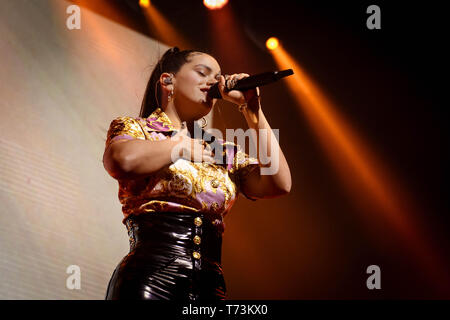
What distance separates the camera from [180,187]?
1192 millimetres

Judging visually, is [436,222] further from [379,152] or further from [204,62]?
[204,62]

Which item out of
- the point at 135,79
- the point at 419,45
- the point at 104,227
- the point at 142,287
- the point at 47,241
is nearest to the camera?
the point at 142,287

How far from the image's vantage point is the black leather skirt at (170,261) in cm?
108

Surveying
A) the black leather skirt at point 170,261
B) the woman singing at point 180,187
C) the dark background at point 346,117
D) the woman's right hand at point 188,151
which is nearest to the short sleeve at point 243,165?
the woman singing at point 180,187

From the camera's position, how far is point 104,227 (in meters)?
1.98

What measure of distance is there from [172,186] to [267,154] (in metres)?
0.28

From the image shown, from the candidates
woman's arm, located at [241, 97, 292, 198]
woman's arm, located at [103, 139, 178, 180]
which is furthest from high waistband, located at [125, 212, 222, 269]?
woman's arm, located at [241, 97, 292, 198]

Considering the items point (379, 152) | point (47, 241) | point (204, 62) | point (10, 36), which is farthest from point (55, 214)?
point (379, 152)

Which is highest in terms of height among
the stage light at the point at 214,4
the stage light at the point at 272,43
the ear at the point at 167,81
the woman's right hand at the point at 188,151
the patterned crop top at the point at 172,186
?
the stage light at the point at 214,4

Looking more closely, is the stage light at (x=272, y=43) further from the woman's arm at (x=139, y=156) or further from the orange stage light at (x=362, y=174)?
A: the woman's arm at (x=139, y=156)

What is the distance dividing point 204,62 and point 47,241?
884 millimetres

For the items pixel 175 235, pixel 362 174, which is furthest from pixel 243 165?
pixel 362 174

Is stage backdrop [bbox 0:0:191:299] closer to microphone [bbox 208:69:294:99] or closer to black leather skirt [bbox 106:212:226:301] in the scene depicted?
black leather skirt [bbox 106:212:226:301]

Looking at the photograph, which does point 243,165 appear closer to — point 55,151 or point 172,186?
point 172,186
